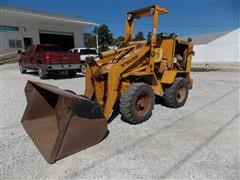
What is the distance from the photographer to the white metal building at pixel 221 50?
38.5m

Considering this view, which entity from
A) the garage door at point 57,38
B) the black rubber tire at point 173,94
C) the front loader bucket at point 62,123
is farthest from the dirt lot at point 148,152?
the garage door at point 57,38

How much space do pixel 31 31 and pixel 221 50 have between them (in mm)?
34227

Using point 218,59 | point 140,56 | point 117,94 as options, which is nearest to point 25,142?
point 117,94

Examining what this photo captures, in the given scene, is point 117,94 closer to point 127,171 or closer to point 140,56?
point 140,56

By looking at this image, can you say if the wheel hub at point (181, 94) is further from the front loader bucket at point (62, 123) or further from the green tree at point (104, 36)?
the green tree at point (104, 36)

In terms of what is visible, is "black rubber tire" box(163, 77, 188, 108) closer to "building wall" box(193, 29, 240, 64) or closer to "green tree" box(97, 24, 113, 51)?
"building wall" box(193, 29, 240, 64)

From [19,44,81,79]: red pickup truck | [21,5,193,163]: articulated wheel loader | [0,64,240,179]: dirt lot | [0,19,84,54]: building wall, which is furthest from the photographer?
[0,19,84,54]: building wall

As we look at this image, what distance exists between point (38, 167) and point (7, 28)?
2063 cm

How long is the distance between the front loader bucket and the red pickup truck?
24.1 feet

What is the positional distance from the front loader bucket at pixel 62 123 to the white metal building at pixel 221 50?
1486 inches

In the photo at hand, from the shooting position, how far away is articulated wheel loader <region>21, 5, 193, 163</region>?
340cm

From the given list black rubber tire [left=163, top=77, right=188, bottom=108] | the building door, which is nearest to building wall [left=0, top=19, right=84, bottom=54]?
the building door

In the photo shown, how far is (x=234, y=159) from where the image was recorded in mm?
3289

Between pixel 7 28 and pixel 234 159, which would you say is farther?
pixel 7 28
